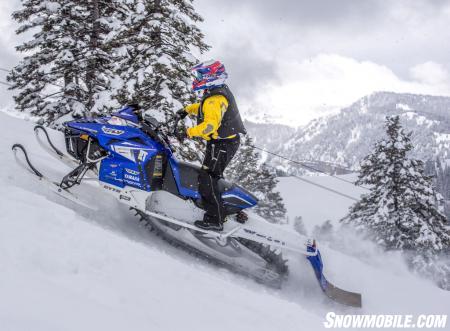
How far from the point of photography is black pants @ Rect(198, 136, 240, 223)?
552 centimetres

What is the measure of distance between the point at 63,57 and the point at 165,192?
11.1 metres

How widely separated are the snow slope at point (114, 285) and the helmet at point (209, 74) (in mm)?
2248

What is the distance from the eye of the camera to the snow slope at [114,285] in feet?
8.63

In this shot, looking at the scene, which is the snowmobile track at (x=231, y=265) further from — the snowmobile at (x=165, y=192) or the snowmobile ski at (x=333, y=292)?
the snowmobile ski at (x=333, y=292)

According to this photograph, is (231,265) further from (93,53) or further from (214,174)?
(93,53)

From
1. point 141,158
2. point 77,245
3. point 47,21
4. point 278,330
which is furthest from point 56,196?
point 47,21

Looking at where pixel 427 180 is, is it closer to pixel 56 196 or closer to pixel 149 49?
pixel 149 49

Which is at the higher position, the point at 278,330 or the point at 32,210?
the point at 32,210

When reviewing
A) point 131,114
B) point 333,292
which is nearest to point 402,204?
point 333,292

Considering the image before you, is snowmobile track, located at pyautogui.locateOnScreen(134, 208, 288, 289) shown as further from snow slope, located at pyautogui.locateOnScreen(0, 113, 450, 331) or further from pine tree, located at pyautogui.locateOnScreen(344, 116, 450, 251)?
pine tree, located at pyautogui.locateOnScreen(344, 116, 450, 251)

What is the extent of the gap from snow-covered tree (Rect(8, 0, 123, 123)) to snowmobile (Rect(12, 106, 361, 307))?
9479 mm

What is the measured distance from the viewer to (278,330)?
11.2 feet

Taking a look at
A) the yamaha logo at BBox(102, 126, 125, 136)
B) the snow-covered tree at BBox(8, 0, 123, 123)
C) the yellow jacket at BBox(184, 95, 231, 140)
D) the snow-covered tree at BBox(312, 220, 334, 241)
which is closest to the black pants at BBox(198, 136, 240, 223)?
the yellow jacket at BBox(184, 95, 231, 140)

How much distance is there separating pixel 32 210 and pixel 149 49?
928 cm
